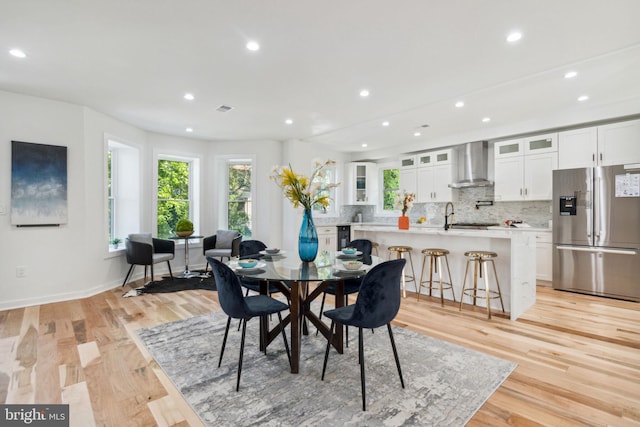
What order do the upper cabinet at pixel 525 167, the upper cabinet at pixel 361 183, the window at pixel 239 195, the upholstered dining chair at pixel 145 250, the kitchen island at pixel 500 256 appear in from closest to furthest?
the kitchen island at pixel 500 256 < the upholstered dining chair at pixel 145 250 < the upper cabinet at pixel 525 167 < the window at pixel 239 195 < the upper cabinet at pixel 361 183

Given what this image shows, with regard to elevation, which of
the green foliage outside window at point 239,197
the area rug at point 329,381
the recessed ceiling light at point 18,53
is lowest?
the area rug at point 329,381

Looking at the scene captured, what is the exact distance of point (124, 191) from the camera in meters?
5.39

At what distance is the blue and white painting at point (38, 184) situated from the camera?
3766mm

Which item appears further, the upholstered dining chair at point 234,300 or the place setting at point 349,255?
the place setting at point 349,255

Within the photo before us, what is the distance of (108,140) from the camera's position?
469 centimetres

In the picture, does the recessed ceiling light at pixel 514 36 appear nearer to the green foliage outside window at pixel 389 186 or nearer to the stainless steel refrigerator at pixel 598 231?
the stainless steel refrigerator at pixel 598 231

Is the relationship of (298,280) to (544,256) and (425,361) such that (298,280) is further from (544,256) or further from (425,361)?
(544,256)

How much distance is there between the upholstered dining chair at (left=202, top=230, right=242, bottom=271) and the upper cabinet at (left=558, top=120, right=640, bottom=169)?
531 centimetres

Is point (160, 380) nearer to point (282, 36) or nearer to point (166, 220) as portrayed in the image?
point (282, 36)

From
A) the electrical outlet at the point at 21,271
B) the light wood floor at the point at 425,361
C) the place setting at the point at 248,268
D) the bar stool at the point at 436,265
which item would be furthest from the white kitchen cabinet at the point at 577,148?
the electrical outlet at the point at 21,271

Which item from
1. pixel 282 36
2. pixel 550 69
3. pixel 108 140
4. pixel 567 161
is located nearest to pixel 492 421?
pixel 282 36

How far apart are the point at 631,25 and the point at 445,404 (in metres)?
3.10

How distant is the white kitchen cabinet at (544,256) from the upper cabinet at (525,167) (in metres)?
0.61

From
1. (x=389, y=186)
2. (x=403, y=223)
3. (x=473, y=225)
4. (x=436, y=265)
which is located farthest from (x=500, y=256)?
(x=389, y=186)
